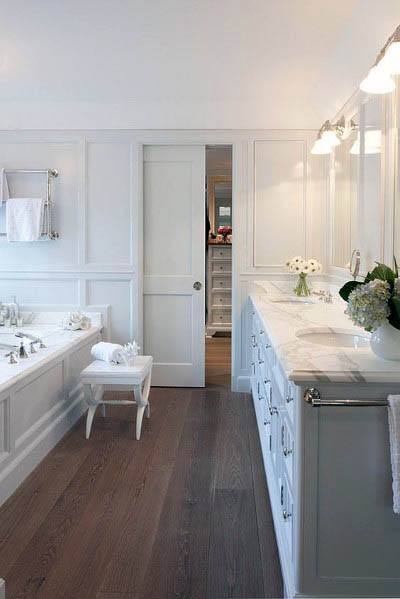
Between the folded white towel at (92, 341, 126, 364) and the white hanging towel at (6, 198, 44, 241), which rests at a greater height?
the white hanging towel at (6, 198, 44, 241)

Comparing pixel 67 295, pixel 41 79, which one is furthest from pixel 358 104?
pixel 67 295

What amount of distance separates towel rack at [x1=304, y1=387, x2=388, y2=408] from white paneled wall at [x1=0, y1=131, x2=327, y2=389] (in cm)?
297

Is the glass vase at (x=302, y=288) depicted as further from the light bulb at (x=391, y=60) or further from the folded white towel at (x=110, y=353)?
the light bulb at (x=391, y=60)

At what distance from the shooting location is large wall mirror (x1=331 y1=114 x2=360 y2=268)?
128 inches

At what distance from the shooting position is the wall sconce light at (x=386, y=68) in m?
2.00

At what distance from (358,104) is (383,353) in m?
1.91

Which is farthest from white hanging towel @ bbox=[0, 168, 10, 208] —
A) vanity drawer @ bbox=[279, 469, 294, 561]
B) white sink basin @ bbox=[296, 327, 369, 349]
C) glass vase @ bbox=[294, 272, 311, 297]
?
vanity drawer @ bbox=[279, 469, 294, 561]

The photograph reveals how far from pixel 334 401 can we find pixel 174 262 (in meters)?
3.26

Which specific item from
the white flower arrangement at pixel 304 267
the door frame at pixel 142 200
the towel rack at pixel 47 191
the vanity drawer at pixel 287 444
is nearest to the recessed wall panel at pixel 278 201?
the door frame at pixel 142 200

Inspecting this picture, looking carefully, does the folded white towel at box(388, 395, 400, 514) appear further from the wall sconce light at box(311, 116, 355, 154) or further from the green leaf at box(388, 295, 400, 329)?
the wall sconce light at box(311, 116, 355, 154)

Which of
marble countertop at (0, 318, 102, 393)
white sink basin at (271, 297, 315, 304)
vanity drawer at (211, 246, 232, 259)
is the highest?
vanity drawer at (211, 246, 232, 259)

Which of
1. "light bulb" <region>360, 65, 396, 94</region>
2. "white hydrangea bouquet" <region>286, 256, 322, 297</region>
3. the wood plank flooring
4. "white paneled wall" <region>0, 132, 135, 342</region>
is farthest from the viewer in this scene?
the wood plank flooring

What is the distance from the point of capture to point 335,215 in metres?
3.96

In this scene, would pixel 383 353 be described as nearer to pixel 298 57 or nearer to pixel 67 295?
pixel 298 57
